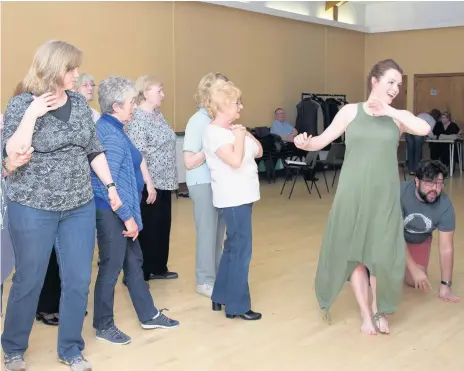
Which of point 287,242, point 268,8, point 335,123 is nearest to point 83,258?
point 335,123

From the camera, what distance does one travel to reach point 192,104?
385 inches

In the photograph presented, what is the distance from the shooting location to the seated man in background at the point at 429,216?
3.81 meters

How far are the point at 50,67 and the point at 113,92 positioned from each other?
1.99 feet

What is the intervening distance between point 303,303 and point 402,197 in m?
0.91

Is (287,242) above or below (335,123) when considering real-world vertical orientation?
below

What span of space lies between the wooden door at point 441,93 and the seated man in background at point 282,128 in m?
3.62

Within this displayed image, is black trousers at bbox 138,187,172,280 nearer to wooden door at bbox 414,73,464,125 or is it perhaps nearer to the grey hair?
the grey hair

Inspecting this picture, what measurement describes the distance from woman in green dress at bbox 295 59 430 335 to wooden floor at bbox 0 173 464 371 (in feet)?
0.79

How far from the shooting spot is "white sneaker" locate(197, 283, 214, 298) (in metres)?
4.04

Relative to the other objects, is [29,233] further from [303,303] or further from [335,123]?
[303,303]

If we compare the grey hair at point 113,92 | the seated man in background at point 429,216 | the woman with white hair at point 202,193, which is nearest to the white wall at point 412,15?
the seated man in background at point 429,216

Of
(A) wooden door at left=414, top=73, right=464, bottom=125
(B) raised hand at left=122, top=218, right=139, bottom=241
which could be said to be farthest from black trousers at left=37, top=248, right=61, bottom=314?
(A) wooden door at left=414, top=73, right=464, bottom=125

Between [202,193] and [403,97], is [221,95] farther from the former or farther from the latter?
[403,97]

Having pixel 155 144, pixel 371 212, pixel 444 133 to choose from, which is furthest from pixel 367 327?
pixel 444 133
